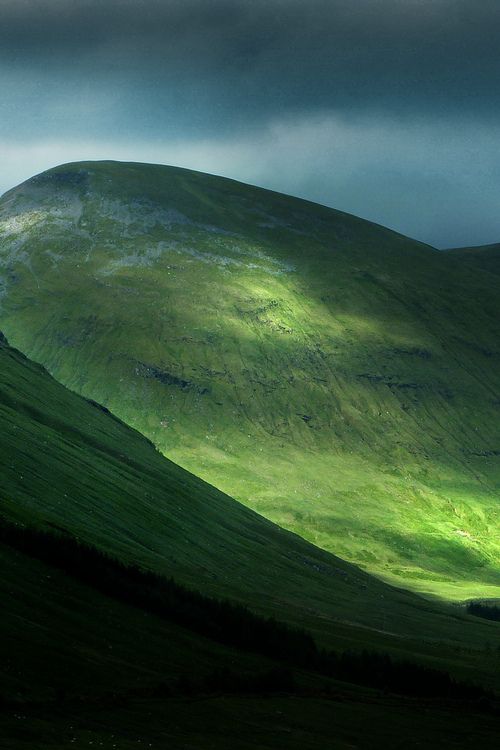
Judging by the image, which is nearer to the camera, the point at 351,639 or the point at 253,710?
the point at 253,710

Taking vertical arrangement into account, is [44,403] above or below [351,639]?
above

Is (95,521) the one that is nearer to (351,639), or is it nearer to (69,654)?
(351,639)

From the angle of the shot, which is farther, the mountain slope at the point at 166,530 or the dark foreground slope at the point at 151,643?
the mountain slope at the point at 166,530

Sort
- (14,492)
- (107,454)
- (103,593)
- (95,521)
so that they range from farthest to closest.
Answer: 1. (107,454)
2. (95,521)
3. (14,492)
4. (103,593)

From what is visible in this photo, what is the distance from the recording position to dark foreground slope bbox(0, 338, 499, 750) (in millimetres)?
66250

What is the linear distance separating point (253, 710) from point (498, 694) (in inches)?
1647

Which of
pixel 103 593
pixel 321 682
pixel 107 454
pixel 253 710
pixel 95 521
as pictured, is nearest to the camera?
pixel 253 710

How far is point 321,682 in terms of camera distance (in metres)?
98.3

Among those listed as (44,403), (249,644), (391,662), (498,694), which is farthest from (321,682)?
(44,403)

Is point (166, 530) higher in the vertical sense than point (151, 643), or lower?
higher

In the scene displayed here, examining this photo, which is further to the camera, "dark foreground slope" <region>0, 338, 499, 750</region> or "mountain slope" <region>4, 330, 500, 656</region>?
"mountain slope" <region>4, 330, 500, 656</region>

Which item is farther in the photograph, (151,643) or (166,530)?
(166,530)

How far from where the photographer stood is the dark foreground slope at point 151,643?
217 feet

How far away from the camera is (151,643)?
3374 inches
